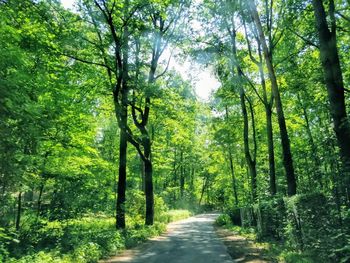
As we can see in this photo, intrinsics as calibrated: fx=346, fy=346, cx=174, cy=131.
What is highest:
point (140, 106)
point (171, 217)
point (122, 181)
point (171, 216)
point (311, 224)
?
point (140, 106)

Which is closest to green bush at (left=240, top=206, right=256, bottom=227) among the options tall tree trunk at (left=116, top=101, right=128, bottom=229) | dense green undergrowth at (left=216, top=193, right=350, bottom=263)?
dense green undergrowth at (left=216, top=193, right=350, bottom=263)

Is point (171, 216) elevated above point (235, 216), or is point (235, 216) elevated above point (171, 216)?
point (171, 216)

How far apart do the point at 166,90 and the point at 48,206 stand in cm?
1064

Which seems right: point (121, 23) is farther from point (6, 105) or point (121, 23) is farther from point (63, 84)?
point (6, 105)

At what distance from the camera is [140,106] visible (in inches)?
826

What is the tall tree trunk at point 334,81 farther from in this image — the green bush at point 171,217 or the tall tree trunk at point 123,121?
the green bush at point 171,217

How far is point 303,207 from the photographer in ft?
33.8

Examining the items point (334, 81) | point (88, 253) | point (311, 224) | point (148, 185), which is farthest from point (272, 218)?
point (148, 185)

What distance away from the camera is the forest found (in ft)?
25.2

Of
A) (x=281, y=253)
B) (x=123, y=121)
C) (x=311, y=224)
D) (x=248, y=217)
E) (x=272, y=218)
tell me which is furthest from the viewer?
(x=248, y=217)

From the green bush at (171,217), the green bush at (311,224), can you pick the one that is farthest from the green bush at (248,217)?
the green bush at (311,224)

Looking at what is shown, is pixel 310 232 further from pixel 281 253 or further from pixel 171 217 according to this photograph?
pixel 171 217

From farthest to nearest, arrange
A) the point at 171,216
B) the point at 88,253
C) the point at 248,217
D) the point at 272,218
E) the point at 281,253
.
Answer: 1. the point at 171,216
2. the point at 248,217
3. the point at 272,218
4. the point at 281,253
5. the point at 88,253

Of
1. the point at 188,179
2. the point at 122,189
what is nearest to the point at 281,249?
the point at 122,189
